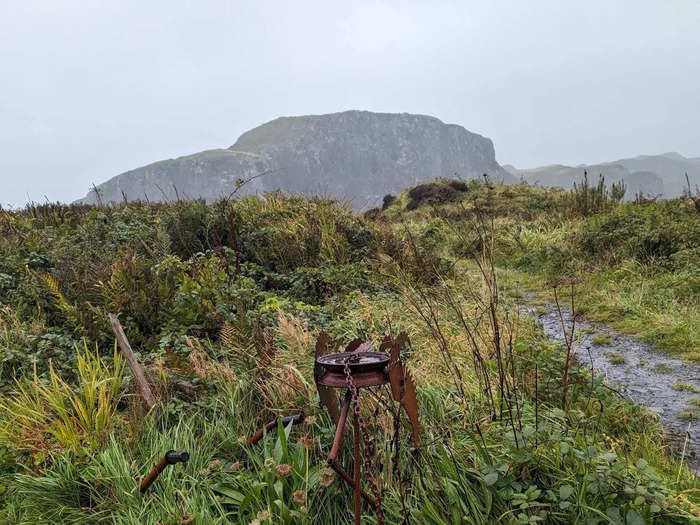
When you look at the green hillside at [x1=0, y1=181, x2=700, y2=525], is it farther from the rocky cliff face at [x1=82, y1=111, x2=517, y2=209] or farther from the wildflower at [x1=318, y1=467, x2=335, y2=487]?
the rocky cliff face at [x1=82, y1=111, x2=517, y2=209]

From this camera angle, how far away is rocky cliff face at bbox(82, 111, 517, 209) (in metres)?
154

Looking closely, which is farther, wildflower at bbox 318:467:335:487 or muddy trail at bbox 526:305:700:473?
muddy trail at bbox 526:305:700:473

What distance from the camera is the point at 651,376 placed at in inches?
142

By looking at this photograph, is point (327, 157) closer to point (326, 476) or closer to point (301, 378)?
point (301, 378)

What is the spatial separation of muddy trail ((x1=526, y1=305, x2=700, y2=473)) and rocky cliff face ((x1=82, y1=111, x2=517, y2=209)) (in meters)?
149

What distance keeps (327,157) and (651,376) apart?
598ft

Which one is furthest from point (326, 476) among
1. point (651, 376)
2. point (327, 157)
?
point (327, 157)

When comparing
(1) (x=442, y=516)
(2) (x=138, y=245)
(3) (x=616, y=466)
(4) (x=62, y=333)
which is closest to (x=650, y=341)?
(3) (x=616, y=466)

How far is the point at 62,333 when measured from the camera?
4.46 meters

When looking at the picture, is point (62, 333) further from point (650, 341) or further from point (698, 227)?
point (698, 227)

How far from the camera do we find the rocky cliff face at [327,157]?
154 m

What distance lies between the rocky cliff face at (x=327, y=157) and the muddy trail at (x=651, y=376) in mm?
149082

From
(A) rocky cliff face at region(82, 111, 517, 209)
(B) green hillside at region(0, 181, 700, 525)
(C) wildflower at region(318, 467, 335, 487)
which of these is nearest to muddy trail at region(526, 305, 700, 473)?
(B) green hillside at region(0, 181, 700, 525)

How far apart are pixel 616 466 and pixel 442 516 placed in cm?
73
